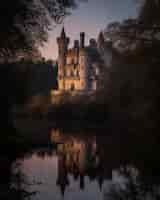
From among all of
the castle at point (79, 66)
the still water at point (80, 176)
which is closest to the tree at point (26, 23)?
the still water at point (80, 176)

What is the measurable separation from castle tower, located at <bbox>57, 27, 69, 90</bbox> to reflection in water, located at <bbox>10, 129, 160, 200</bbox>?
4813 cm

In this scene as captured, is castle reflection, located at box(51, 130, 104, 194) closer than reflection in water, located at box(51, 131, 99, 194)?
Yes

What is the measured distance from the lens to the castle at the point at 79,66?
7038 centimetres

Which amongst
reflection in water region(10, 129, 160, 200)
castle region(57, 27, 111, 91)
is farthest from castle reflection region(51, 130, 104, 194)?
castle region(57, 27, 111, 91)

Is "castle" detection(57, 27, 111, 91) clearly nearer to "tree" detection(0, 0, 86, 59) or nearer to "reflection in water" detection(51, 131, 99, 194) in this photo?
"reflection in water" detection(51, 131, 99, 194)

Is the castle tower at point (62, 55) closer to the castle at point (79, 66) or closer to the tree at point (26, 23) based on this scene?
the castle at point (79, 66)

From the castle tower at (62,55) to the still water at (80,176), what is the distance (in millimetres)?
47844

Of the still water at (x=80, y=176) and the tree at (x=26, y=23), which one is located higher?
the tree at (x=26, y=23)

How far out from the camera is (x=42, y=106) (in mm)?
55875

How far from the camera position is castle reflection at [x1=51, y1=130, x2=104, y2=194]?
49.3 feet

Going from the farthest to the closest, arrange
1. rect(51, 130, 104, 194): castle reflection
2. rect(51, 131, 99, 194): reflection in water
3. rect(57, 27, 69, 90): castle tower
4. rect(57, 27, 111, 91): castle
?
1. rect(57, 27, 69, 90): castle tower
2. rect(57, 27, 111, 91): castle
3. rect(51, 131, 99, 194): reflection in water
4. rect(51, 130, 104, 194): castle reflection

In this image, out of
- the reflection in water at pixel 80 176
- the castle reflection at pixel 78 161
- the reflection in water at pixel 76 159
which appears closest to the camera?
the reflection in water at pixel 80 176

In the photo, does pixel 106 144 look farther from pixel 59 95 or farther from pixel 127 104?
pixel 59 95

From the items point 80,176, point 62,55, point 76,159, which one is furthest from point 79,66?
point 80,176
